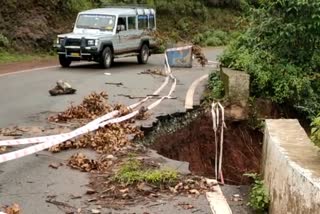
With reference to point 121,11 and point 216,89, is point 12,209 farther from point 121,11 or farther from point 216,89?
point 121,11

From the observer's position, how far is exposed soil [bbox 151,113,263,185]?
859 cm

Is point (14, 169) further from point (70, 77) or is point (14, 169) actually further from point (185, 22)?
point (185, 22)

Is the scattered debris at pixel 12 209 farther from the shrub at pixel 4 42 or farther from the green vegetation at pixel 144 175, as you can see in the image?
the shrub at pixel 4 42

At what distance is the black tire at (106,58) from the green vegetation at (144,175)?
1473 cm

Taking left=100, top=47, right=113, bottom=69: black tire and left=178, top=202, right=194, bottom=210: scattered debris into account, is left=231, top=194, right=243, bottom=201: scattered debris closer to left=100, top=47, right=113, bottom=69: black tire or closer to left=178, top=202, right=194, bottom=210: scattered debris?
left=178, top=202, right=194, bottom=210: scattered debris

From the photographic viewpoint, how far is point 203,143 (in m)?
9.80

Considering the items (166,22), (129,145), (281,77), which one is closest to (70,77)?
(281,77)

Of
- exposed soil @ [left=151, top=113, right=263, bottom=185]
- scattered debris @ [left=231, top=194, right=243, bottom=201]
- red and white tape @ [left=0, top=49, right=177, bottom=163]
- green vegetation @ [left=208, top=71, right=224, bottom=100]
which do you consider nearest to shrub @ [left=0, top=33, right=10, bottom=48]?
green vegetation @ [left=208, top=71, right=224, bottom=100]

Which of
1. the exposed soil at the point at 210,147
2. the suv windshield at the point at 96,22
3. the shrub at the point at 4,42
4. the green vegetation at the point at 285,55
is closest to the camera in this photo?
the exposed soil at the point at 210,147

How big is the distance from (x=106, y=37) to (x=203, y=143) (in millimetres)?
12012

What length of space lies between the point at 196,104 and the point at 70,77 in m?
6.64

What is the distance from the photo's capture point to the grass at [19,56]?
76.5 ft

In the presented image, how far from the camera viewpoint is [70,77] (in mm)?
17250

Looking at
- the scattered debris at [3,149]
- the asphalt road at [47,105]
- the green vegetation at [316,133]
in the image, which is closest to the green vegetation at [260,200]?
the asphalt road at [47,105]
